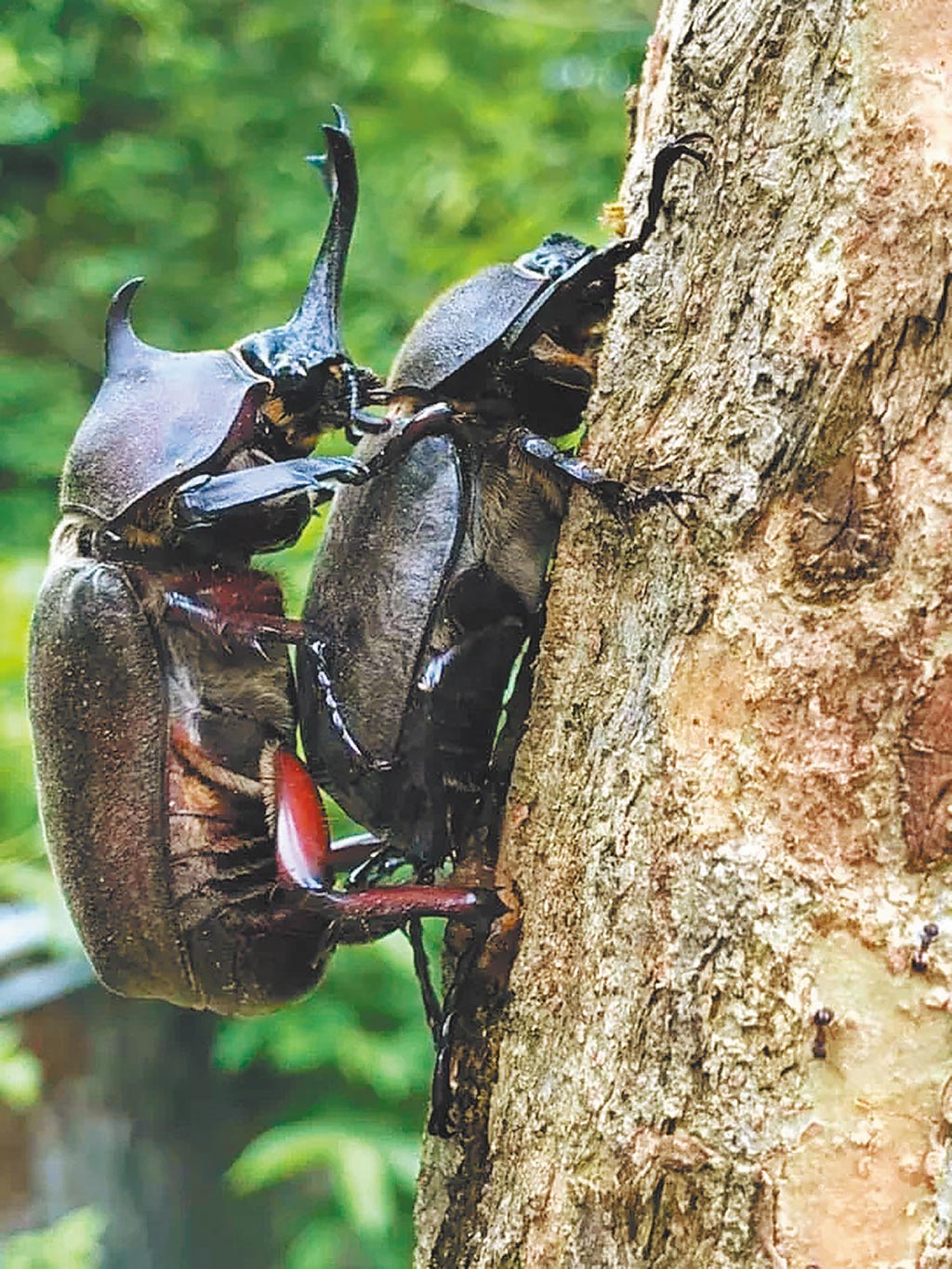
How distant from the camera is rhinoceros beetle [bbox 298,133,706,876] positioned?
1.62 metres

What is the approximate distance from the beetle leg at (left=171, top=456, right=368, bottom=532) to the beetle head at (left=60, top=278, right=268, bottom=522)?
57 millimetres

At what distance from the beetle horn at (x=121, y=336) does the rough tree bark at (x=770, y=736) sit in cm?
95

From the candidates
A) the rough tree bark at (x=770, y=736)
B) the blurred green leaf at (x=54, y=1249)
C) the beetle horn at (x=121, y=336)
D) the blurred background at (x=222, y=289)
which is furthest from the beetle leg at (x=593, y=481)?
the blurred green leaf at (x=54, y=1249)

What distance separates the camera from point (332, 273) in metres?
1.95

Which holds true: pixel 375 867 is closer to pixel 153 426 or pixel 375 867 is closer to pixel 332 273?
pixel 153 426

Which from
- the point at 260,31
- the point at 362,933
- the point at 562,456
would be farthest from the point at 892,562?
the point at 260,31

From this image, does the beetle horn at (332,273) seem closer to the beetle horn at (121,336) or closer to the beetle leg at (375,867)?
the beetle horn at (121,336)

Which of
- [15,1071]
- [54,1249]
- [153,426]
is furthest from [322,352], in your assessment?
[54,1249]

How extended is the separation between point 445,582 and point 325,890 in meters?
0.39

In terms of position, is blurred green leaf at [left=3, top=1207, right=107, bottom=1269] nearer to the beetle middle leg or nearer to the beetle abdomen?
the beetle abdomen

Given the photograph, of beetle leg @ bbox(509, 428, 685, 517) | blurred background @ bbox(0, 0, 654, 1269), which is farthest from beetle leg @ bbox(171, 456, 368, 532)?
blurred background @ bbox(0, 0, 654, 1269)

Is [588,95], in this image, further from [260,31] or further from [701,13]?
[701,13]

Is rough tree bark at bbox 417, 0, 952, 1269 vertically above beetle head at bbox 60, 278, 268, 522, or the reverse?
beetle head at bbox 60, 278, 268, 522

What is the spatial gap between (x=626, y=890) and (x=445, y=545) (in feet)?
1.96
